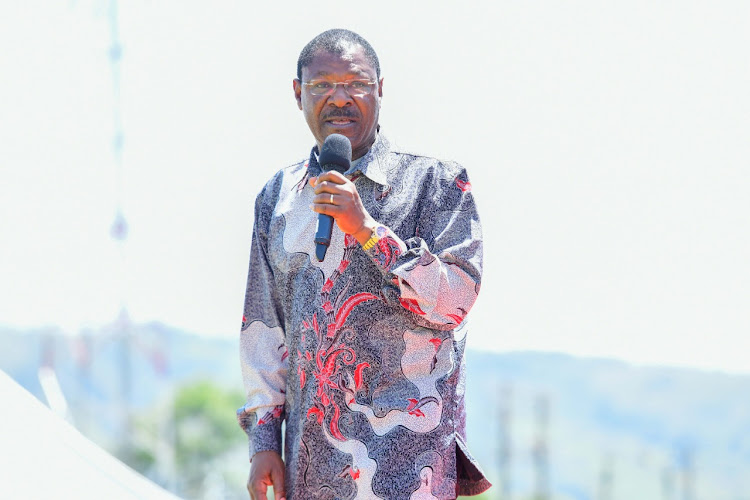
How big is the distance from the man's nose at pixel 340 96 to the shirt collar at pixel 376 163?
0.42ft

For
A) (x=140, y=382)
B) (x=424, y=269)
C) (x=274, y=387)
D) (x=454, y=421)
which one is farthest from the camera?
(x=140, y=382)

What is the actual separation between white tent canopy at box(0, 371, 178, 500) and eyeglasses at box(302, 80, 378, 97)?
43.1 inches

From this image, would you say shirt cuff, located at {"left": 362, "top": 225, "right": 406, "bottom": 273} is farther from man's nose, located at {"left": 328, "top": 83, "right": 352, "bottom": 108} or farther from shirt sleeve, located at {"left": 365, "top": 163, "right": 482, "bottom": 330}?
man's nose, located at {"left": 328, "top": 83, "right": 352, "bottom": 108}

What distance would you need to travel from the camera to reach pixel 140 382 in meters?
40.1

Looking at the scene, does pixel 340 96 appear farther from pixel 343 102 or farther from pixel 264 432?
pixel 264 432

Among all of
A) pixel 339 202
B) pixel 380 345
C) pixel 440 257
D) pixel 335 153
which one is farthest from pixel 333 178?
pixel 380 345

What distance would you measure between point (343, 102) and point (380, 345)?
1.80 ft

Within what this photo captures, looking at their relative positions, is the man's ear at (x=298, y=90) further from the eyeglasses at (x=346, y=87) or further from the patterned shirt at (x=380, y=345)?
the patterned shirt at (x=380, y=345)

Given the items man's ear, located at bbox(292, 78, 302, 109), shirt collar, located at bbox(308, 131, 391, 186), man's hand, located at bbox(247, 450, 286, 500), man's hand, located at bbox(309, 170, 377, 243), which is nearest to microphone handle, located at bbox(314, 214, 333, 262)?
man's hand, located at bbox(309, 170, 377, 243)

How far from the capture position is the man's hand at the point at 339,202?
6.75ft

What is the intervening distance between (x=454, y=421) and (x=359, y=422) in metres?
0.21

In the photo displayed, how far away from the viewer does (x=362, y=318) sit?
2281mm

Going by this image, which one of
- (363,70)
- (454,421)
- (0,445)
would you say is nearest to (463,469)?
(454,421)

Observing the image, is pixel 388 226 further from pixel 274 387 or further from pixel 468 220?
pixel 274 387
